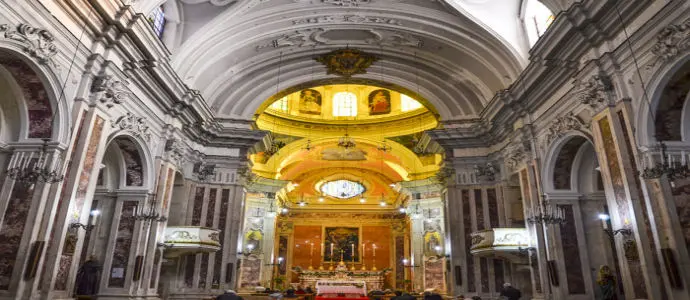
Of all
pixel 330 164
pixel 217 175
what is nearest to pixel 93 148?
pixel 217 175

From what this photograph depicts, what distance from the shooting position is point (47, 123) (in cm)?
700

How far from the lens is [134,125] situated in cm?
927

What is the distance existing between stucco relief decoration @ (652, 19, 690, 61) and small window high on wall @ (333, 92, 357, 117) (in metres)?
16.2

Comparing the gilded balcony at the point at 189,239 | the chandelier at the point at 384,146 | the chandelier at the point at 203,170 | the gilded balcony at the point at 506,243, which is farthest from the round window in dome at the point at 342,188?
the gilded balcony at the point at 506,243

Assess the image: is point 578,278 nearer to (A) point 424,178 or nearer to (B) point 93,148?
(B) point 93,148

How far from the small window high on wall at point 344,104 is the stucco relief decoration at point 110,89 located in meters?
13.8

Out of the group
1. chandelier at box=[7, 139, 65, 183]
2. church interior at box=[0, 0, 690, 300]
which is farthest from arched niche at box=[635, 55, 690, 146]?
chandelier at box=[7, 139, 65, 183]

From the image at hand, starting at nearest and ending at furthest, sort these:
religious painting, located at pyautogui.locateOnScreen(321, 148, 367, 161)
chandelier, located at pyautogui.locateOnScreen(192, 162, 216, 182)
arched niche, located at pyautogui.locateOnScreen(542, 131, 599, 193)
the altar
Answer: arched niche, located at pyautogui.locateOnScreen(542, 131, 599, 193)
chandelier, located at pyautogui.locateOnScreen(192, 162, 216, 182)
the altar
religious painting, located at pyautogui.locateOnScreen(321, 148, 367, 161)

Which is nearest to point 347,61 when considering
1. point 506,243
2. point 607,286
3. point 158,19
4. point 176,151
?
point 158,19

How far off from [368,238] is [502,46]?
1763cm

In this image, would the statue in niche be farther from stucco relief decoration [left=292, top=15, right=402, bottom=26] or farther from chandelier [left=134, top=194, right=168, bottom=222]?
stucco relief decoration [left=292, top=15, right=402, bottom=26]

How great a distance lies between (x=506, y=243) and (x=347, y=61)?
7.05 meters

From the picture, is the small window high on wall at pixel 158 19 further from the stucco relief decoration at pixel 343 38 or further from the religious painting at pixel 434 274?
the religious painting at pixel 434 274

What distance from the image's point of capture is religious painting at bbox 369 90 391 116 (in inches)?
848
